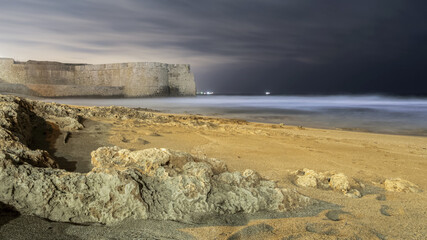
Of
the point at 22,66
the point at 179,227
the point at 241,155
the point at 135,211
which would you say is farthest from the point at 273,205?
the point at 22,66

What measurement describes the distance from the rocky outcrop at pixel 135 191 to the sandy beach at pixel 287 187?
62mm

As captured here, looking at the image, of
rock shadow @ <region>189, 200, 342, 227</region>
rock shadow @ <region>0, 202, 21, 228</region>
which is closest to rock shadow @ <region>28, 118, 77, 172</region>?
rock shadow @ <region>0, 202, 21, 228</region>

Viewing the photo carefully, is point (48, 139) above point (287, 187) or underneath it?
above

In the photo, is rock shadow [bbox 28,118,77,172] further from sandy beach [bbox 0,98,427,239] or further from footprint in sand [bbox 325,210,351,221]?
footprint in sand [bbox 325,210,351,221]

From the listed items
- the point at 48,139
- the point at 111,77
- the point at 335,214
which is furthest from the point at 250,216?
the point at 111,77

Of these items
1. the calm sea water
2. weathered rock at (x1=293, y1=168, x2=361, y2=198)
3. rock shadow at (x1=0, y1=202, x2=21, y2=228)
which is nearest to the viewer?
rock shadow at (x1=0, y1=202, x2=21, y2=228)

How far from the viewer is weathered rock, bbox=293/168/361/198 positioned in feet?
8.43

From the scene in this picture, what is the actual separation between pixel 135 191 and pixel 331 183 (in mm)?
1834

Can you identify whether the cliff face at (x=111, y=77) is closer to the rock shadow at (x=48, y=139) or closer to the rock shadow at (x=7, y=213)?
the rock shadow at (x=48, y=139)

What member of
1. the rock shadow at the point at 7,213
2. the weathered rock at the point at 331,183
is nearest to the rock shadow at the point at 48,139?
the rock shadow at the point at 7,213

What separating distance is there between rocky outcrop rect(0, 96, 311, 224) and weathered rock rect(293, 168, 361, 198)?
0.59 metres

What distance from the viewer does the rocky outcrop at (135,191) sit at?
62.2 inches

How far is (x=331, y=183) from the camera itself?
2.68 meters

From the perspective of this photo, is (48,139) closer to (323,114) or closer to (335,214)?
(335,214)
